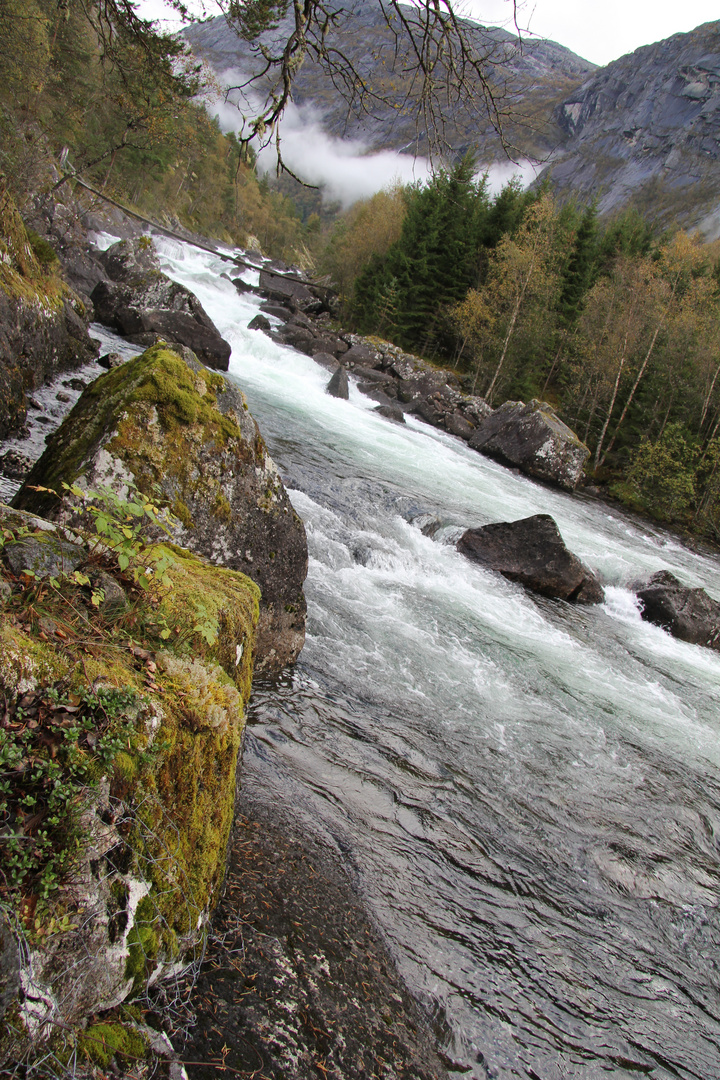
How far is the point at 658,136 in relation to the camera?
164 meters

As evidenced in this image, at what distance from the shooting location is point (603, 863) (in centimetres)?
480

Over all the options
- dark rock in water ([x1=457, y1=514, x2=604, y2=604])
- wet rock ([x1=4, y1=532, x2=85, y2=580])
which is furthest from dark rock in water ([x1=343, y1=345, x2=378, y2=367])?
wet rock ([x1=4, y1=532, x2=85, y2=580])

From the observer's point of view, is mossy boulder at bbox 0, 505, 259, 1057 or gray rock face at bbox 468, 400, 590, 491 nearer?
mossy boulder at bbox 0, 505, 259, 1057

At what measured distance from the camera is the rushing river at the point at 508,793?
3.42 m

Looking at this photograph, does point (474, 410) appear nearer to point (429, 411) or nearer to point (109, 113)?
point (429, 411)

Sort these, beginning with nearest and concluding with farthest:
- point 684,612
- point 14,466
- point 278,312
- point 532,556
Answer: point 14,466 < point 532,556 < point 684,612 < point 278,312

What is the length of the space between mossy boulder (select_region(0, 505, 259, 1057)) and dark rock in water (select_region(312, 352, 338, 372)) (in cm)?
2712

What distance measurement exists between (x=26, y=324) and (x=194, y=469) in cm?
682

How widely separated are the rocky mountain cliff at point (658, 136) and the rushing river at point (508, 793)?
475 feet

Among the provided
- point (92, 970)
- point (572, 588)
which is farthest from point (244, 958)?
point (572, 588)

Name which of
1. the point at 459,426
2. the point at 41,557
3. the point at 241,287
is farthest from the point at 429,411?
the point at 41,557

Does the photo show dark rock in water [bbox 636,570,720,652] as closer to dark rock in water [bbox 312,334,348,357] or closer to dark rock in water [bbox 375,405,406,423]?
dark rock in water [bbox 375,405,406,423]

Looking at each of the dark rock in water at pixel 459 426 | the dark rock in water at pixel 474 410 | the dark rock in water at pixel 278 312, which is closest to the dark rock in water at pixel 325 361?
the dark rock in water at pixel 459 426

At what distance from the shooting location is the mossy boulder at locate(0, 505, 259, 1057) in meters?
1.73
